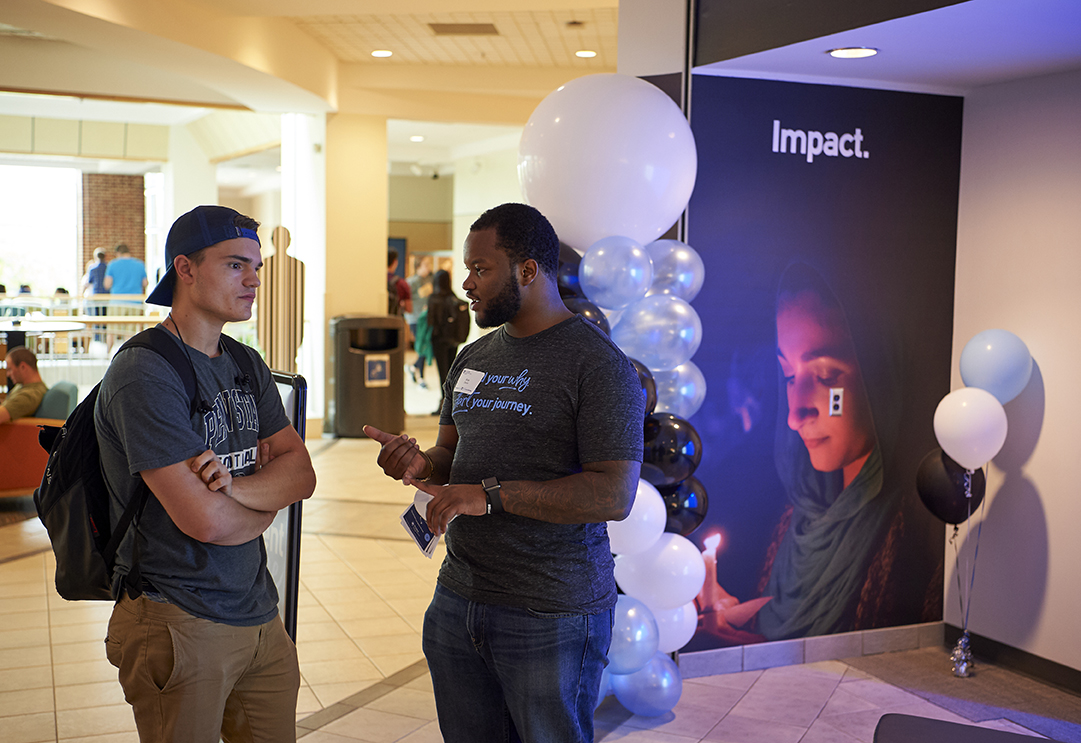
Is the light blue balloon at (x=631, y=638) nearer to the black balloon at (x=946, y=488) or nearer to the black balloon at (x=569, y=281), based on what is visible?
the black balloon at (x=569, y=281)

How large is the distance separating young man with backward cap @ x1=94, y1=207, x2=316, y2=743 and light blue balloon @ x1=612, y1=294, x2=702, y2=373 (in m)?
1.50

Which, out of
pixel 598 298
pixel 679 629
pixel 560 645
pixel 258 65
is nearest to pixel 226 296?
pixel 560 645

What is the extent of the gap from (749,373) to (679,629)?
108 centimetres

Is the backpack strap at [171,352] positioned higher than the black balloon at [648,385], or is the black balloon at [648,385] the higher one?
the backpack strap at [171,352]

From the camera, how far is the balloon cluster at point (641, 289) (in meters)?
3.15

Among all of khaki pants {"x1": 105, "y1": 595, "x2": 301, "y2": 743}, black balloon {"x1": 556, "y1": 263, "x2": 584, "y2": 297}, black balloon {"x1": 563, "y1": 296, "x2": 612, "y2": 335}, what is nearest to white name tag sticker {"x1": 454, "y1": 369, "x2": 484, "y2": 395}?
khaki pants {"x1": 105, "y1": 595, "x2": 301, "y2": 743}

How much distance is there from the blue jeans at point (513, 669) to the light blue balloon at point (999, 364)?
252cm

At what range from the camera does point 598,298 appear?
3162 millimetres

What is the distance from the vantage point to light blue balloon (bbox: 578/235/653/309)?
3100mm

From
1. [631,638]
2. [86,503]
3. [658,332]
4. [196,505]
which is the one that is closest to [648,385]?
[658,332]

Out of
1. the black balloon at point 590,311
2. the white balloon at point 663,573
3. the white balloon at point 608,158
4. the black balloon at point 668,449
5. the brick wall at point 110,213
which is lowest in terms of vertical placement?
the white balloon at point 663,573

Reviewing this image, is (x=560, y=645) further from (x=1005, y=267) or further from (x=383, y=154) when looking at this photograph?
(x=383, y=154)

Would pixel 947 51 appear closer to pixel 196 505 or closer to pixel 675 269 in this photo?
pixel 675 269

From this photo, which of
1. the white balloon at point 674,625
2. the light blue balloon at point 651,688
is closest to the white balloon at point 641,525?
the white balloon at point 674,625
